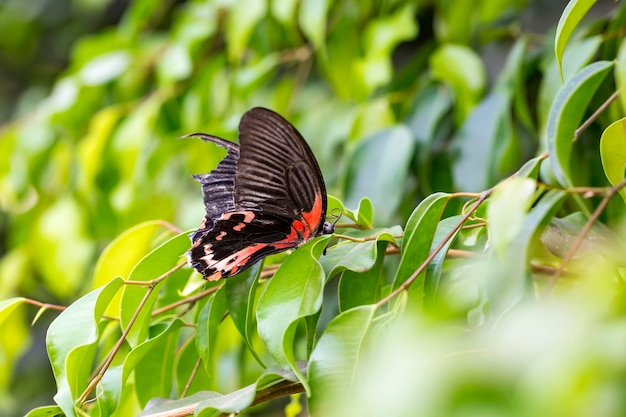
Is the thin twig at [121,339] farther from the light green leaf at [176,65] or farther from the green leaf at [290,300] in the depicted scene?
the light green leaf at [176,65]

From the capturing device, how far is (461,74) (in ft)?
3.27

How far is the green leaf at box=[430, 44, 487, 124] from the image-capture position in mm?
989

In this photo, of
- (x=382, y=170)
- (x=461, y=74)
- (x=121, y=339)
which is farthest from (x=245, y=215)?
(x=461, y=74)

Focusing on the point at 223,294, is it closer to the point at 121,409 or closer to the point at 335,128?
the point at 121,409

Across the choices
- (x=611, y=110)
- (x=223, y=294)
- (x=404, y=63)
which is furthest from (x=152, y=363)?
(x=404, y=63)

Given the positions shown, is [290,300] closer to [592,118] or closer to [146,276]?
[146,276]

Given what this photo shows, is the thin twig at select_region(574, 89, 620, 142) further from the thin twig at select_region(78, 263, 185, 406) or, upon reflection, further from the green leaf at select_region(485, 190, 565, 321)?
the thin twig at select_region(78, 263, 185, 406)

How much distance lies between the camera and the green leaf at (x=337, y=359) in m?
0.42

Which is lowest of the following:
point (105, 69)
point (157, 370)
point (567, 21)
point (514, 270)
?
point (157, 370)

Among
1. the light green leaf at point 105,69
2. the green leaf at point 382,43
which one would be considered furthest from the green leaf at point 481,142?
the light green leaf at point 105,69

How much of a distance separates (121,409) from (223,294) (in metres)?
0.29

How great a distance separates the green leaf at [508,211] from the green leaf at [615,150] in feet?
0.44

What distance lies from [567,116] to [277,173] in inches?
9.2

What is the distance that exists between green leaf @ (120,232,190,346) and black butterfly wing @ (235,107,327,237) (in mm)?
65
